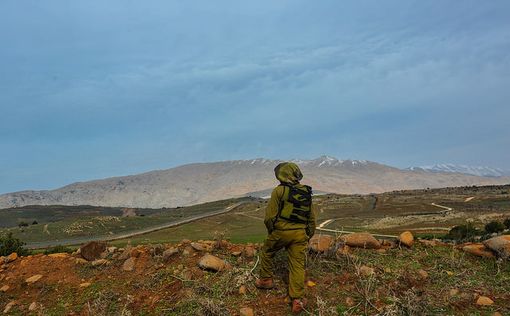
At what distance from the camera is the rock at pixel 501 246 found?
9219 mm

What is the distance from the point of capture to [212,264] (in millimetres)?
9414

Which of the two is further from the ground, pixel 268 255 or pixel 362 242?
pixel 268 255

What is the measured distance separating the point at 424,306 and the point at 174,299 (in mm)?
4678

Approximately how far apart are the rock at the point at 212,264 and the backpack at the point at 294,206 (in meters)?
2.30

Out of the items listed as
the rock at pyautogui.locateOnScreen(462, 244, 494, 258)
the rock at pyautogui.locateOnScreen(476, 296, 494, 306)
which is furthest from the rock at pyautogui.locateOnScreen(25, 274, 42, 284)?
the rock at pyautogui.locateOnScreen(462, 244, 494, 258)

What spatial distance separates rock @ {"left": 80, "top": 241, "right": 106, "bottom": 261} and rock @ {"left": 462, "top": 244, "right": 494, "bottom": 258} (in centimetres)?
950

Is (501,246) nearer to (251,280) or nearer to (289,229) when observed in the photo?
(289,229)

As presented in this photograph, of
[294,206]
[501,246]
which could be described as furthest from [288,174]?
[501,246]

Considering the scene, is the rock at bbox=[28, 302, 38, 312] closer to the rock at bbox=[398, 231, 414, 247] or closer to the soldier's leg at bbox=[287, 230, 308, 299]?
the soldier's leg at bbox=[287, 230, 308, 299]

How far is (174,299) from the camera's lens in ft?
27.6

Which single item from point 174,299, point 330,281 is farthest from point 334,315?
point 174,299

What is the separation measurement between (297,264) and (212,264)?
7.84 feet

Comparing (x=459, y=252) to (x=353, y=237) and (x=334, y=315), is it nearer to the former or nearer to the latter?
(x=353, y=237)

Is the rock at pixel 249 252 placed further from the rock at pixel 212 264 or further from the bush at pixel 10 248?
the bush at pixel 10 248
